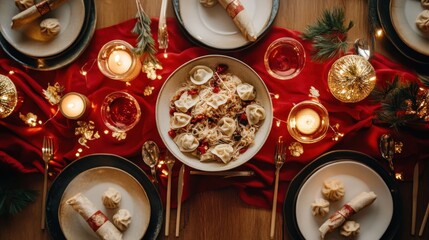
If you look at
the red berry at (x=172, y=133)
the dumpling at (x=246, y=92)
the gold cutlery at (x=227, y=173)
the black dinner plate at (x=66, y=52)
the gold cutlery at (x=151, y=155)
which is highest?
the black dinner plate at (x=66, y=52)

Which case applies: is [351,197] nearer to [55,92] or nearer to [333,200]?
[333,200]

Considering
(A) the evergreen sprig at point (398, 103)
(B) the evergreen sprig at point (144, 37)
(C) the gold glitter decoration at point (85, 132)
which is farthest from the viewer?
(C) the gold glitter decoration at point (85, 132)

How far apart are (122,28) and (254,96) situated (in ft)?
2.23

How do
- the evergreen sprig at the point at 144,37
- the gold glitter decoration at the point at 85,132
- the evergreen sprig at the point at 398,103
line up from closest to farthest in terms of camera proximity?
the evergreen sprig at the point at 398,103
the evergreen sprig at the point at 144,37
the gold glitter decoration at the point at 85,132

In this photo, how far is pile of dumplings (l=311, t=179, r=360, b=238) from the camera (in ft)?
5.91

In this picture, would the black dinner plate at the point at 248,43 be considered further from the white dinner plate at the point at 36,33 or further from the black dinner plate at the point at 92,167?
the black dinner plate at the point at 92,167

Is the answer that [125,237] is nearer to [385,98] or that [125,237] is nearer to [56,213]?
[56,213]

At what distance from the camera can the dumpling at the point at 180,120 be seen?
5.98ft

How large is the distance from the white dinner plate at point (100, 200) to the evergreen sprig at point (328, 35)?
98 cm

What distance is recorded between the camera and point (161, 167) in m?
1.91

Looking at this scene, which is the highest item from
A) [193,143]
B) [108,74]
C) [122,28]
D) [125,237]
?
[122,28]

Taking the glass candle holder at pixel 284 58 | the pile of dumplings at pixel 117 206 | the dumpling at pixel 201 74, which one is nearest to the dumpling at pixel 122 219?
the pile of dumplings at pixel 117 206

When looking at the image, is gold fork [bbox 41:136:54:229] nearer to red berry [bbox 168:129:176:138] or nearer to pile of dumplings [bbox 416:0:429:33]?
red berry [bbox 168:129:176:138]

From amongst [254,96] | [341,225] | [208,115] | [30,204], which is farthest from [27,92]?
[341,225]
